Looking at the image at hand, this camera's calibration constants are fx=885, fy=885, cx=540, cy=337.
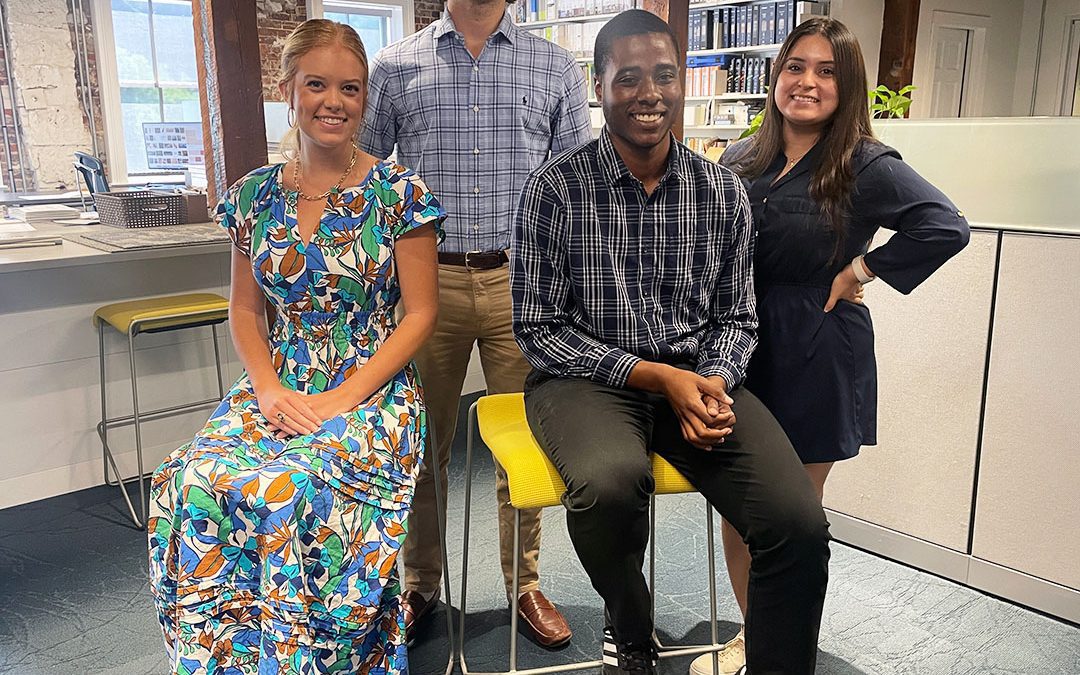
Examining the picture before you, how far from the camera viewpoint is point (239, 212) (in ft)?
5.89

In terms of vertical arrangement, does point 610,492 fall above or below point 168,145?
below

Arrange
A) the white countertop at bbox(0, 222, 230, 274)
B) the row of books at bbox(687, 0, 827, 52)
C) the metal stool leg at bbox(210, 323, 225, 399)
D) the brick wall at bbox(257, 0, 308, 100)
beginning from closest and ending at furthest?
the white countertop at bbox(0, 222, 230, 274) → the metal stool leg at bbox(210, 323, 225, 399) → the row of books at bbox(687, 0, 827, 52) → the brick wall at bbox(257, 0, 308, 100)

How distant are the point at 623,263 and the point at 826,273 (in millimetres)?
422

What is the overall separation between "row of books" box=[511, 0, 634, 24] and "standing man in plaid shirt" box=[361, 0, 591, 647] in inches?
221

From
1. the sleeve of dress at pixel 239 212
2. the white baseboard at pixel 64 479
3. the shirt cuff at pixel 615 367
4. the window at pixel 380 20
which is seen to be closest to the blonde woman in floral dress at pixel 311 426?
the sleeve of dress at pixel 239 212

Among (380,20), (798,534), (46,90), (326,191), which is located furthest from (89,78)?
(798,534)

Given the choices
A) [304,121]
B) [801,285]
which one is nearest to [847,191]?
[801,285]

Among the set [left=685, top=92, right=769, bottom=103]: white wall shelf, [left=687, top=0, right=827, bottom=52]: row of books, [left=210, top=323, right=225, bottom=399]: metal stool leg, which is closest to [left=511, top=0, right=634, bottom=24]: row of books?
[left=687, top=0, right=827, bottom=52]: row of books

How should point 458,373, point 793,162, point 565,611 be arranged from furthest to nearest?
1. point 565,611
2. point 458,373
3. point 793,162

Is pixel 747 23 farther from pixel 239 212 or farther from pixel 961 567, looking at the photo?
pixel 239 212

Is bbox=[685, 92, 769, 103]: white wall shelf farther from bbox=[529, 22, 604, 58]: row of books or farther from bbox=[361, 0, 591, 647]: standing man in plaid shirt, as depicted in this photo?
bbox=[361, 0, 591, 647]: standing man in plaid shirt

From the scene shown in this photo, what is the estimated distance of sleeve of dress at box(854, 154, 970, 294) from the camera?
1.72m

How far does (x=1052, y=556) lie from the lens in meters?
2.33

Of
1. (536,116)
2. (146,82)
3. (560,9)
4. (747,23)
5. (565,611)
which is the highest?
Answer: (560,9)
